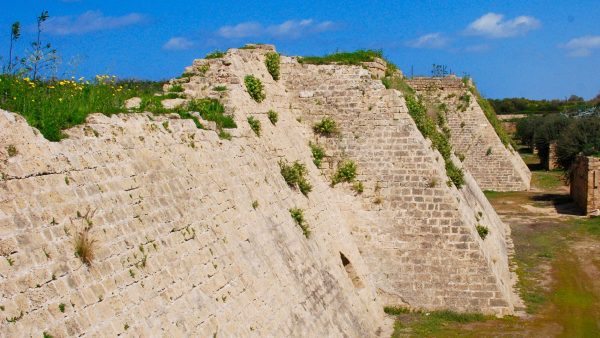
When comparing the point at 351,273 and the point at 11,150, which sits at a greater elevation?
the point at 11,150

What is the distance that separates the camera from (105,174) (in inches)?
272

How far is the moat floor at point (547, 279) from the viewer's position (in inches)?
488

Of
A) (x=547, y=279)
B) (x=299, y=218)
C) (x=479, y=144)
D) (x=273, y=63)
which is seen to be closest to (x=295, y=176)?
(x=299, y=218)

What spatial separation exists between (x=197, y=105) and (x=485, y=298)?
6.84 metres

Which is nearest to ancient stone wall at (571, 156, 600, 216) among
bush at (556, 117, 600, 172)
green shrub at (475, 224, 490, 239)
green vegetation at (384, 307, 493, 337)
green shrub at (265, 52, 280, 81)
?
bush at (556, 117, 600, 172)

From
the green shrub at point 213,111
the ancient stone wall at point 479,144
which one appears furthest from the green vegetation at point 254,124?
the ancient stone wall at point 479,144

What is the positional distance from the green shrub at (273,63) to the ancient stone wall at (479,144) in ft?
66.0

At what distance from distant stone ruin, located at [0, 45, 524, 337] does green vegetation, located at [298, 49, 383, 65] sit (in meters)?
0.20

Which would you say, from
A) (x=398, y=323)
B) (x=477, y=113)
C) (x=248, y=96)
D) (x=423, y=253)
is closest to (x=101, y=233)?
(x=248, y=96)

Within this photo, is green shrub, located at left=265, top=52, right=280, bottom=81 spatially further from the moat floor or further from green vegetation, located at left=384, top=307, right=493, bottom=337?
the moat floor

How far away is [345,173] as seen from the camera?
1405cm

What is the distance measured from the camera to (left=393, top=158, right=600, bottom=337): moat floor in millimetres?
12406

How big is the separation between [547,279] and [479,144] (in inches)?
705

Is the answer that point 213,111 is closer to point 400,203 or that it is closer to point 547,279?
point 400,203
